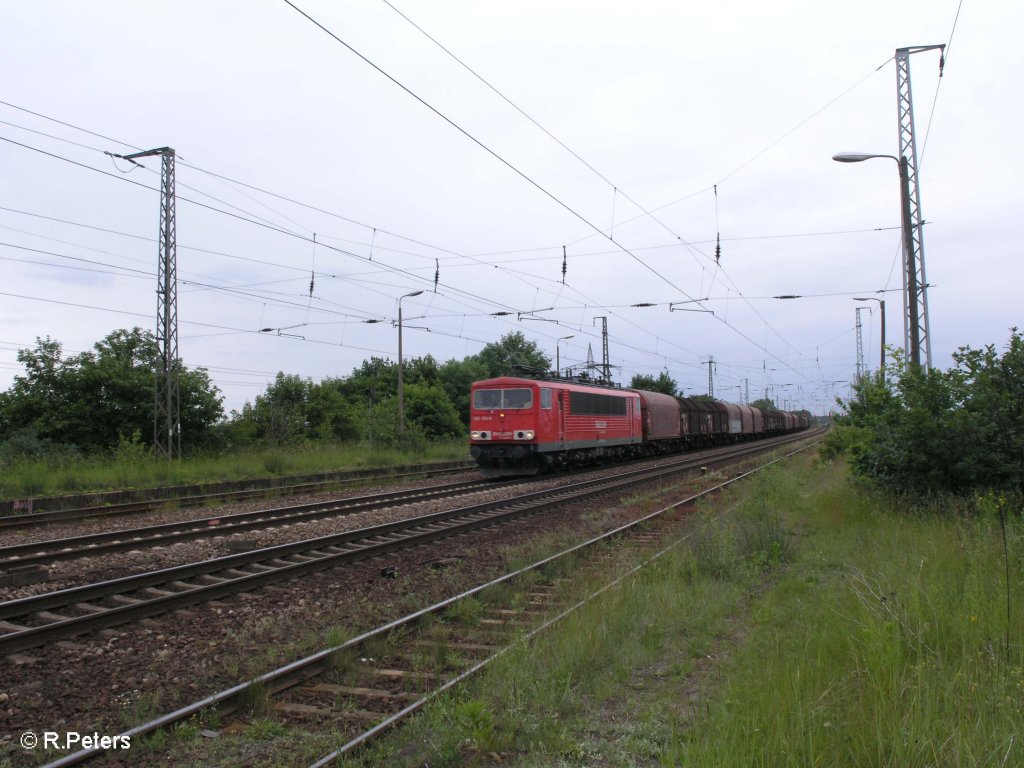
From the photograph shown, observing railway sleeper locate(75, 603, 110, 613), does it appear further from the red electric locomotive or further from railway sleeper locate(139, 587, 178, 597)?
the red electric locomotive

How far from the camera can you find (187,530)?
12.4 metres

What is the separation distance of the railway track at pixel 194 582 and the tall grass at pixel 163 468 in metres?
9.77

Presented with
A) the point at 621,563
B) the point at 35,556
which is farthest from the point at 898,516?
the point at 35,556

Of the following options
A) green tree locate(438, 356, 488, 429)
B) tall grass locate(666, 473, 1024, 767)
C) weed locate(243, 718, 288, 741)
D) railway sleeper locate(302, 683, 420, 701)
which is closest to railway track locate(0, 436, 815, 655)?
railway sleeper locate(302, 683, 420, 701)

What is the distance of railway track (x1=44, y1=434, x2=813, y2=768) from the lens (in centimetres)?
456

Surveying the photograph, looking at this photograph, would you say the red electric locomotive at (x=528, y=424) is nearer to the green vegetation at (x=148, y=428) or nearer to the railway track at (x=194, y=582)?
the green vegetation at (x=148, y=428)

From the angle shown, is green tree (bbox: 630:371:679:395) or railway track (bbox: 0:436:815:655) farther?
green tree (bbox: 630:371:679:395)

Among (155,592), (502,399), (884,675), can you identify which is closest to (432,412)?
(502,399)

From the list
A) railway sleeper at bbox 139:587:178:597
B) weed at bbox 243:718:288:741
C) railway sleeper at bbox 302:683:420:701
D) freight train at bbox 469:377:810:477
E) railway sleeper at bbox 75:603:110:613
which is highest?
freight train at bbox 469:377:810:477

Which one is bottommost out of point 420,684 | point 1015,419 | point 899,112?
point 420,684

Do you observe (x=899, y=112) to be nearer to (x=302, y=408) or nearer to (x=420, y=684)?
(x=420, y=684)

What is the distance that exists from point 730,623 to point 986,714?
120 inches

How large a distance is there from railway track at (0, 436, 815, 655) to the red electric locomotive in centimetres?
800

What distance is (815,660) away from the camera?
4562mm
